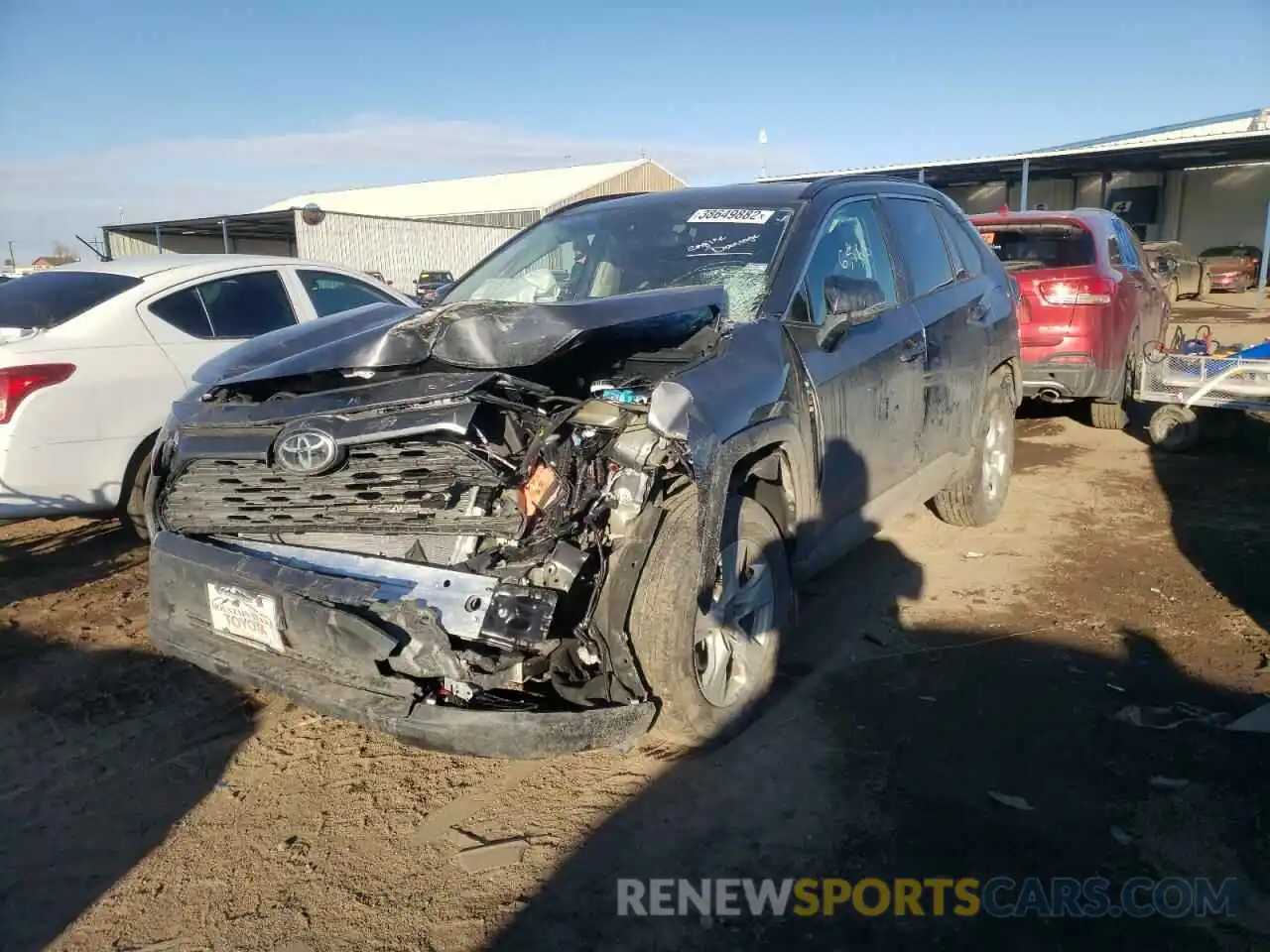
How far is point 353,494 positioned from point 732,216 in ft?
6.87

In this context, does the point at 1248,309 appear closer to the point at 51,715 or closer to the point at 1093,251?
the point at 1093,251

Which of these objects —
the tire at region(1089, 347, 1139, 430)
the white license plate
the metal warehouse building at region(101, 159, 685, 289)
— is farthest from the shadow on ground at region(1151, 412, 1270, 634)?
the metal warehouse building at region(101, 159, 685, 289)

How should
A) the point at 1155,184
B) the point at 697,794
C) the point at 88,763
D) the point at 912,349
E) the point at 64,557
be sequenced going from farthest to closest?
the point at 1155,184
the point at 64,557
the point at 912,349
the point at 88,763
the point at 697,794

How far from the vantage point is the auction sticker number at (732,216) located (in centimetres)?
399

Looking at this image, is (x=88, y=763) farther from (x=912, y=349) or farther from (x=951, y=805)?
(x=912, y=349)

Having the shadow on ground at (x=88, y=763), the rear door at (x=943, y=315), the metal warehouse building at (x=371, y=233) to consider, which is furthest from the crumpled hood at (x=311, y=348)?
the metal warehouse building at (x=371, y=233)

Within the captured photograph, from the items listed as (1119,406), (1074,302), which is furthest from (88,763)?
(1119,406)

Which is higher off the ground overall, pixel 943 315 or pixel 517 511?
pixel 943 315

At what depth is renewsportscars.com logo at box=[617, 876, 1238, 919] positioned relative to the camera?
246 cm

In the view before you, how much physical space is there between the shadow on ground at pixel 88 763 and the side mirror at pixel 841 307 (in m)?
2.66

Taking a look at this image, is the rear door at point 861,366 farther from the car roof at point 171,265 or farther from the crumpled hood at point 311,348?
the car roof at point 171,265

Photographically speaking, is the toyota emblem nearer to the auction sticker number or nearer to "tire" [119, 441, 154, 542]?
the auction sticker number

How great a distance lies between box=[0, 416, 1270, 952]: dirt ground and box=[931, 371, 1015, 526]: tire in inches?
38.3

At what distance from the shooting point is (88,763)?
3.25 metres
